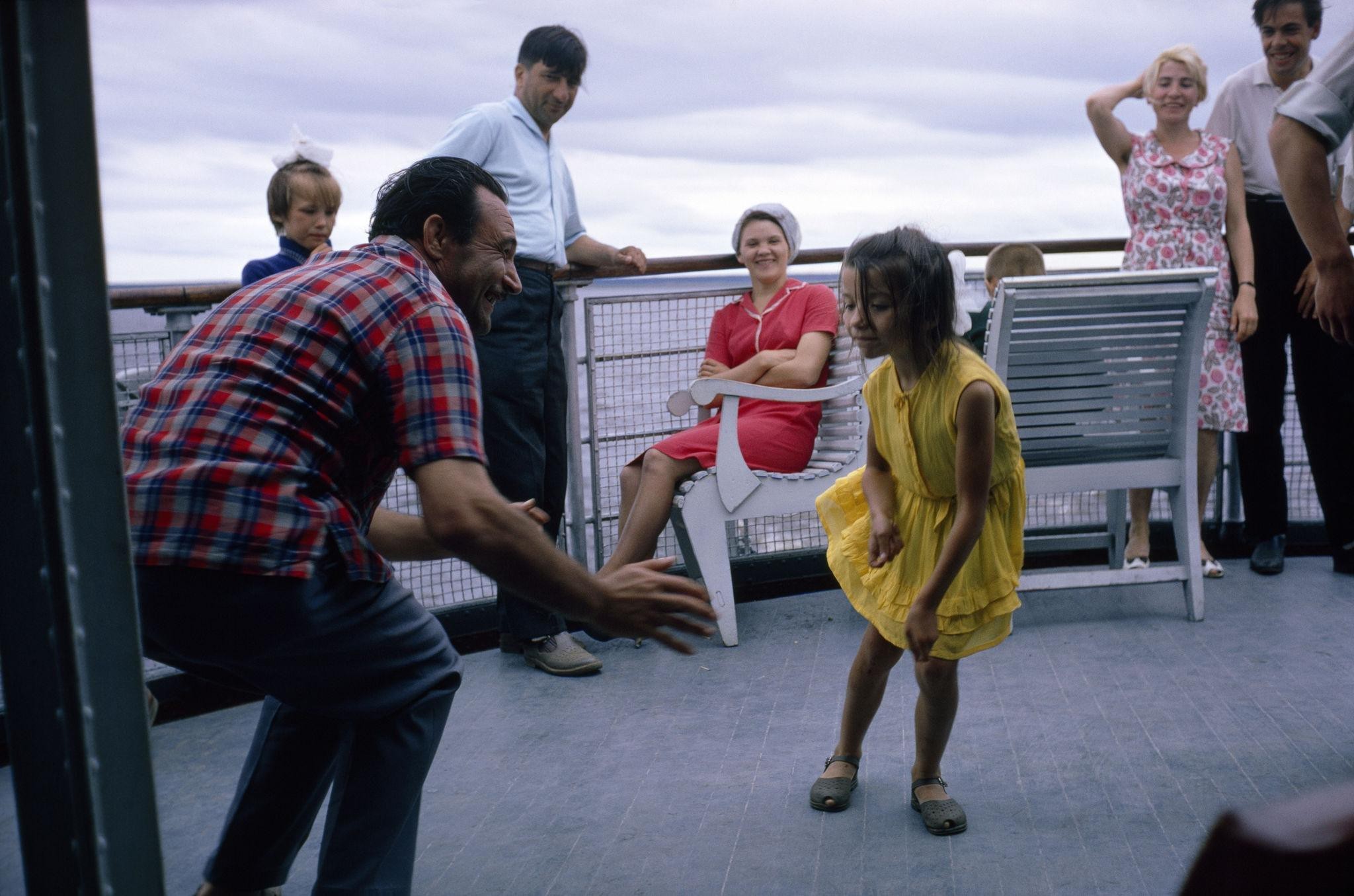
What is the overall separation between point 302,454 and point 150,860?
0.64 metres

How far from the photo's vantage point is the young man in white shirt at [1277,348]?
411 centimetres

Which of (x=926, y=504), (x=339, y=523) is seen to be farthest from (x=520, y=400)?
(x=339, y=523)

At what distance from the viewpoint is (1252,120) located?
14.1 feet

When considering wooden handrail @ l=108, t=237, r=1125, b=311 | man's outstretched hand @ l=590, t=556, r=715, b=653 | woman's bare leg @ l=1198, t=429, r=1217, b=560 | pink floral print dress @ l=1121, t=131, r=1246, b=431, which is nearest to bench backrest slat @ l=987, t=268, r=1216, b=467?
pink floral print dress @ l=1121, t=131, r=1246, b=431

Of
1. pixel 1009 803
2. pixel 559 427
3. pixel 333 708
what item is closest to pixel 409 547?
pixel 333 708

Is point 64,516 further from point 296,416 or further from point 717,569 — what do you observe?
point 717,569

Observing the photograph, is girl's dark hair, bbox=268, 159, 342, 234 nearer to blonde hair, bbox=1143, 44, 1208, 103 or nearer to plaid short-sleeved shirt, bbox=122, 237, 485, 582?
plaid short-sleeved shirt, bbox=122, 237, 485, 582

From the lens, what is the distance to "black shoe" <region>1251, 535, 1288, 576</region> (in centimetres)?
433

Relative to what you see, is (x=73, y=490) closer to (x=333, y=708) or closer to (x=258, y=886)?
(x=333, y=708)

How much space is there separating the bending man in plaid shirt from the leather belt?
1.83m

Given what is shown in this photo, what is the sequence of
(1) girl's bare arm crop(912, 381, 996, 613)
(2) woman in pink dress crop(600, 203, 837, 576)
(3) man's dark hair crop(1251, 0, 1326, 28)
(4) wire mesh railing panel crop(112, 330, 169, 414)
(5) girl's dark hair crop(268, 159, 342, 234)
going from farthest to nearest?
1. (3) man's dark hair crop(1251, 0, 1326, 28)
2. (2) woman in pink dress crop(600, 203, 837, 576)
3. (5) girl's dark hair crop(268, 159, 342, 234)
4. (4) wire mesh railing panel crop(112, 330, 169, 414)
5. (1) girl's bare arm crop(912, 381, 996, 613)

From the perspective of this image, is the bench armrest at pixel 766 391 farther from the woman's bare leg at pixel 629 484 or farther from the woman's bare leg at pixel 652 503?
the woman's bare leg at pixel 629 484

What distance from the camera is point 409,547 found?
1.99 meters

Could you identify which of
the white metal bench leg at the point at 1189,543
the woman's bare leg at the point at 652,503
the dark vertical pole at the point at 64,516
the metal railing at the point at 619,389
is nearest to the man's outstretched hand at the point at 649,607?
the dark vertical pole at the point at 64,516
